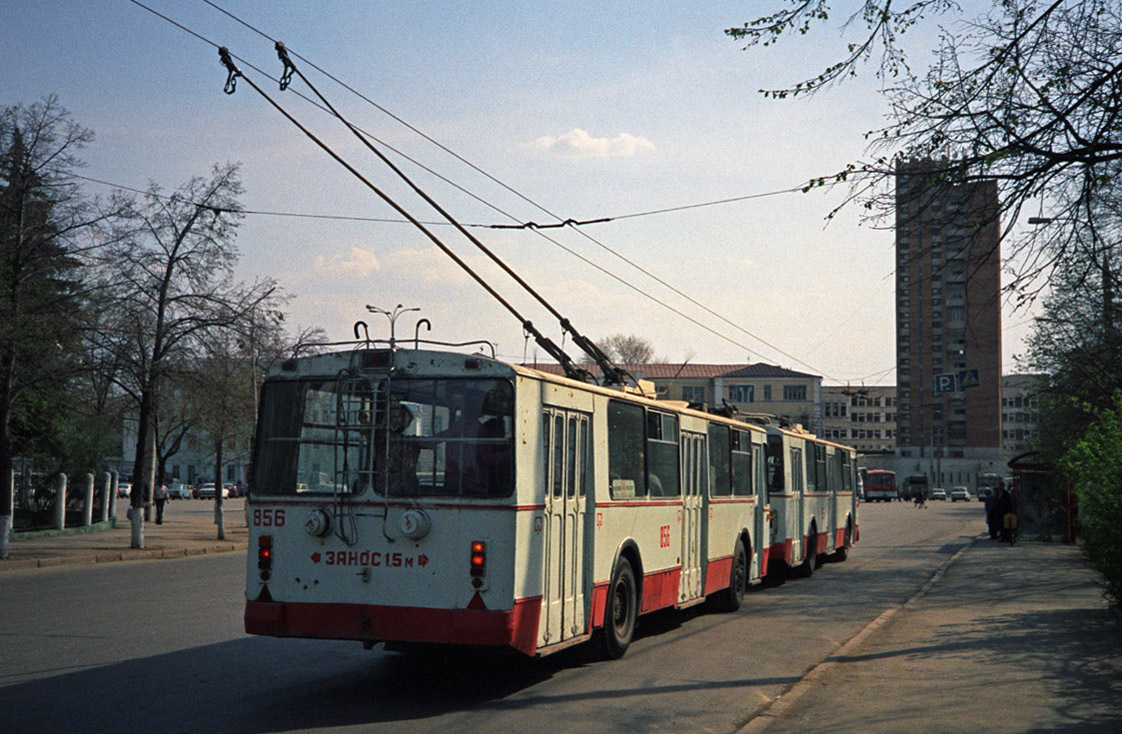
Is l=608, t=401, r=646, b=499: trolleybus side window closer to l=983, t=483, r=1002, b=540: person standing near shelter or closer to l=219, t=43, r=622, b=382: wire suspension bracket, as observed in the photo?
l=219, t=43, r=622, b=382: wire suspension bracket

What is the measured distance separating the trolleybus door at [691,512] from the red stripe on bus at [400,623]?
447 centimetres

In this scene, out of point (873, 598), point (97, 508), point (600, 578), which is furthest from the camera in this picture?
point (97, 508)

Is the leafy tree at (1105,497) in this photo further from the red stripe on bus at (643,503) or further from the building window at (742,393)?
the building window at (742,393)

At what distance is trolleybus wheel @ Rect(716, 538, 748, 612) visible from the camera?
15.3m

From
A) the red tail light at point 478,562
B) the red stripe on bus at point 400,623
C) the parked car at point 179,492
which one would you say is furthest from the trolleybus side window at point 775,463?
the parked car at point 179,492

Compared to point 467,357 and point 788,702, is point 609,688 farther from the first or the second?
point 467,357

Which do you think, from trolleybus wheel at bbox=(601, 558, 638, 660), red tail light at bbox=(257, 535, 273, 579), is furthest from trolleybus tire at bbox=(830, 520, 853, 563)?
red tail light at bbox=(257, 535, 273, 579)

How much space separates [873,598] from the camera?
57.3ft

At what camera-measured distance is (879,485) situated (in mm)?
99875

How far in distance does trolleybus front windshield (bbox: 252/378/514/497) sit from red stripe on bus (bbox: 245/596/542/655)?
0.90 m

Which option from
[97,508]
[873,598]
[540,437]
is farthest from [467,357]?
[97,508]

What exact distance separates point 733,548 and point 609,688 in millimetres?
6527

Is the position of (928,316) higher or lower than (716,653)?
higher

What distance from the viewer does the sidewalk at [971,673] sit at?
7.86m
